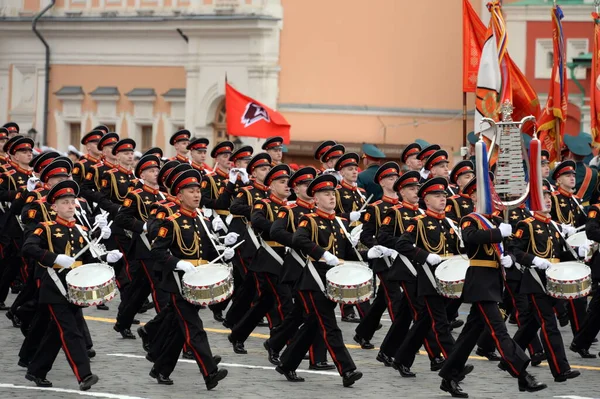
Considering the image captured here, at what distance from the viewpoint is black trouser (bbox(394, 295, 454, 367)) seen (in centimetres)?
1473

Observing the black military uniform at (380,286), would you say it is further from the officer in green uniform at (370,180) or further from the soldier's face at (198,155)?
the soldier's face at (198,155)

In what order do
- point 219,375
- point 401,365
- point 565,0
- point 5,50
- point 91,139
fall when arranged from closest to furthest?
point 219,375 < point 401,365 < point 91,139 < point 565,0 < point 5,50

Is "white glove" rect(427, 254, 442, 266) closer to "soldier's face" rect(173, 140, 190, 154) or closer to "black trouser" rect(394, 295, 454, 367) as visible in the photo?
"black trouser" rect(394, 295, 454, 367)

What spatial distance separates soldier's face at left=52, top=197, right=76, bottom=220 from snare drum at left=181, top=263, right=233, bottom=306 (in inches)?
49.1

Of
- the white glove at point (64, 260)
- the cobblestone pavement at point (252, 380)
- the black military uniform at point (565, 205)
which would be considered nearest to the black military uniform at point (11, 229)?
the cobblestone pavement at point (252, 380)

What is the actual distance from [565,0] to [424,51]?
13.0ft

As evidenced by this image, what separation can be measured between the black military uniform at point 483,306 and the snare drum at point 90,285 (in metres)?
2.89

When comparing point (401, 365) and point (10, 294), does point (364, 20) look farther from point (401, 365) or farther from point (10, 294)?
point (401, 365)

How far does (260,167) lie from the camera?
18.2 meters

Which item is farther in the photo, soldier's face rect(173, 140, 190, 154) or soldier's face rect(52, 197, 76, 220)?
soldier's face rect(173, 140, 190, 154)

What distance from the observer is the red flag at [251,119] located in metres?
26.8

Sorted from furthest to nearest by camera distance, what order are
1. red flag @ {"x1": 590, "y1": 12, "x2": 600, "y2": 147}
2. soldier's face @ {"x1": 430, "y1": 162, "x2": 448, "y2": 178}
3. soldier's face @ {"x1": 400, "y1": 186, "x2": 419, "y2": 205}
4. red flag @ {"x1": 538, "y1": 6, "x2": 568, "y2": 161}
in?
red flag @ {"x1": 538, "y1": 6, "x2": 568, "y2": 161} < red flag @ {"x1": 590, "y1": 12, "x2": 600, "y2": 147} < soldier's face @ {"x1": 430, "y1": 162, "x2": 448, "y2": 178} < soldier's face @ {"x1": 400, "y1": 186, "x2": 419, "y2": 205}

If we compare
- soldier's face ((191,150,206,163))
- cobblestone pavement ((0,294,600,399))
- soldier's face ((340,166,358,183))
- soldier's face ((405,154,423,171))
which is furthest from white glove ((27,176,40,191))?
soldier's face ((405,154,423,171))

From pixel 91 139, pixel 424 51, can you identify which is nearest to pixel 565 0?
pixel 424 51
